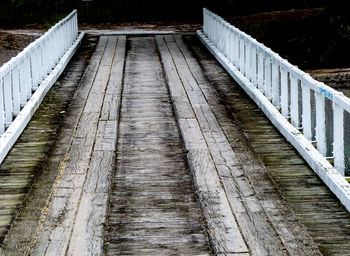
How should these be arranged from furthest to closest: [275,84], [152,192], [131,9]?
[131,9], [275,84], [152,192]

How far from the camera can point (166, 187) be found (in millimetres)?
8375

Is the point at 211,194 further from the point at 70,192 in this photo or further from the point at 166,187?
the point at 70,192

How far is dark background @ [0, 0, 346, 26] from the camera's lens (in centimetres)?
3631

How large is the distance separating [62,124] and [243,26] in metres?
18.6

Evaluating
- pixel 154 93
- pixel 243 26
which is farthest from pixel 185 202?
pixel 243 26

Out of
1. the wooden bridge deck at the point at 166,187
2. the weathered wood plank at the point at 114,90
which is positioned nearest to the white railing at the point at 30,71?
the wooden bridge deck at the point at 166,187

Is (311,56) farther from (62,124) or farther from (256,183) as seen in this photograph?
(256,183)

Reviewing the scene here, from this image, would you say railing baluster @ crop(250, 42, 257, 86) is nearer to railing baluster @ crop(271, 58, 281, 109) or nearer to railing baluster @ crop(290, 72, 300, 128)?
railing baluster @ crop(271, 58, 281, 109)

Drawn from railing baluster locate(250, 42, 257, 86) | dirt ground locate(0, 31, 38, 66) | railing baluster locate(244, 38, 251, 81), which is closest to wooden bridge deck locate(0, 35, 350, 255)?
railing baluster locate(250, 42, 257, 86)

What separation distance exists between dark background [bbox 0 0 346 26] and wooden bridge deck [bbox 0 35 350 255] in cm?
2310

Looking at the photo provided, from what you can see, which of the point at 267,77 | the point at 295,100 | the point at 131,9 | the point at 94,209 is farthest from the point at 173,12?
the point at 94,209

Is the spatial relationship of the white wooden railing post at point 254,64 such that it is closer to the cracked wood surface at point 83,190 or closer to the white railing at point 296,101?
the white railing at point 296,101

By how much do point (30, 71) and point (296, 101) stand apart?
18.6 ft

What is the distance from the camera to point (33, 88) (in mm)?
14172
